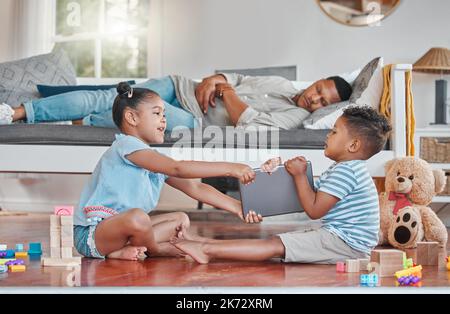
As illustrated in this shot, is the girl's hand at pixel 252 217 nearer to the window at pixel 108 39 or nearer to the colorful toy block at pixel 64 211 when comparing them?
the colorful toy block at pixel 64 211

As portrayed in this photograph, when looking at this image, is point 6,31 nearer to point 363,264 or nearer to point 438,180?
point 438,180

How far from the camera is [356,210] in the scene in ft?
6.56

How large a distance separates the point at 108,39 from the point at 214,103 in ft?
5.46

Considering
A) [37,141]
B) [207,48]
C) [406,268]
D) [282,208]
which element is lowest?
[406,268]

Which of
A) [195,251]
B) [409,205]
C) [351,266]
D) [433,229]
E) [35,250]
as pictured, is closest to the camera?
[351,266]

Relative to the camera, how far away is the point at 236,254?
1947 millimetres

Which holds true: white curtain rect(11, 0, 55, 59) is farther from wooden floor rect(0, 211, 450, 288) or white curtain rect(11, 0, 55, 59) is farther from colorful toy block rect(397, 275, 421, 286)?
colorful toy block rect(397, 275, 421, 286)

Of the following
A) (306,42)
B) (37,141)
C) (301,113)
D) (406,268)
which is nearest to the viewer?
(406,268)

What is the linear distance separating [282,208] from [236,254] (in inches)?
7.8

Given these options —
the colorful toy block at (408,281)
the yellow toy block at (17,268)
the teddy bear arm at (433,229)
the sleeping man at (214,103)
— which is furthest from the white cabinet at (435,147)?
the yellow toy block at (17,268)

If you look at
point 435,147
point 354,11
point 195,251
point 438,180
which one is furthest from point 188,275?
point 354,11
